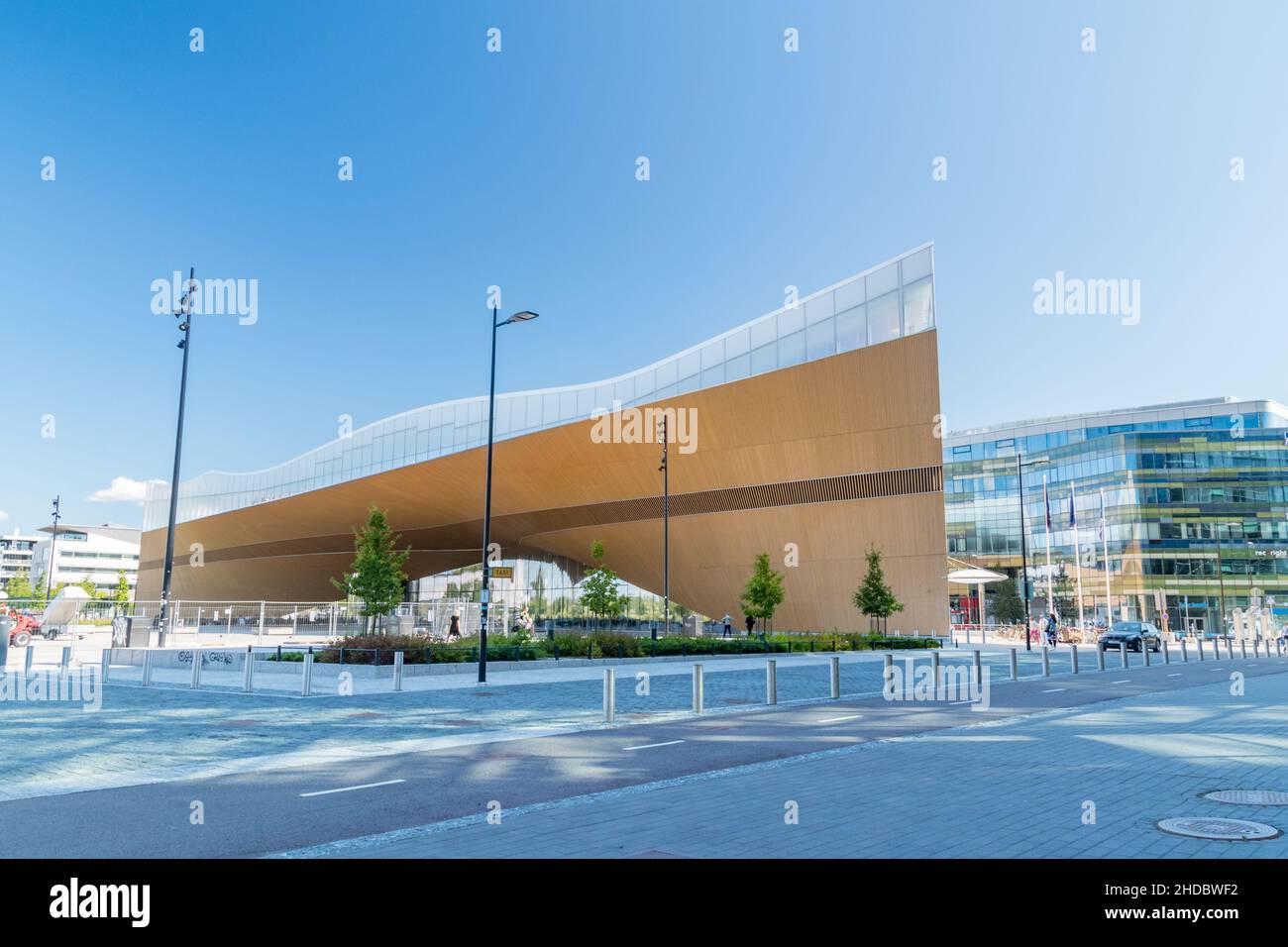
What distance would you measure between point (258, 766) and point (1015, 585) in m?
87.0

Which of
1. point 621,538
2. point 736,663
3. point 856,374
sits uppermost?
point 856,374

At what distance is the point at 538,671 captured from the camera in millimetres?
24906

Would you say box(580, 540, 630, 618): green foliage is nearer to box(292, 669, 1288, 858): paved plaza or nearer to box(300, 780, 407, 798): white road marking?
box(292, 669, 1288, 858): paved plaza

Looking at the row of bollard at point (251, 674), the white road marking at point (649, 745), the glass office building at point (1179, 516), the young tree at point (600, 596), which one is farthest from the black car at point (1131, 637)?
the white road marking at point (649, 745)

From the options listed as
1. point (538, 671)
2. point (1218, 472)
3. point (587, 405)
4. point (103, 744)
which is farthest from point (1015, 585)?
point (103, 744)

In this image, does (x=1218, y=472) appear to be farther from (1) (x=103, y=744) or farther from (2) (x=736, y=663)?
(1) (x=103, y=744)

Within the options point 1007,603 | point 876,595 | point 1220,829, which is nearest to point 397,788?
point 1220,829

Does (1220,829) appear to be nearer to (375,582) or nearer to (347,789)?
(347,789)

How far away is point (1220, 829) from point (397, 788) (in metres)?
6.78

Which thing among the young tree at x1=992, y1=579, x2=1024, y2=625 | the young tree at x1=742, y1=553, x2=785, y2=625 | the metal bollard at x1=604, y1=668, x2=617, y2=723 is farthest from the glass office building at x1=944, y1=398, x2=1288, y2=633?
the metal bollard at x1=604, y1=668, x2=617, y2=723

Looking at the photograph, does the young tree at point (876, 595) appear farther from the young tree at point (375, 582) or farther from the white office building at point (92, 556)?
the white office building at point (92, 556)

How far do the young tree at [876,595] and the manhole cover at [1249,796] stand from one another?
32353 mm

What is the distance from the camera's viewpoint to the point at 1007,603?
83.4m

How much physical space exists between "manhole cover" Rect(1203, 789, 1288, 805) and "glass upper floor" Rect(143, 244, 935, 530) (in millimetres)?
31473
